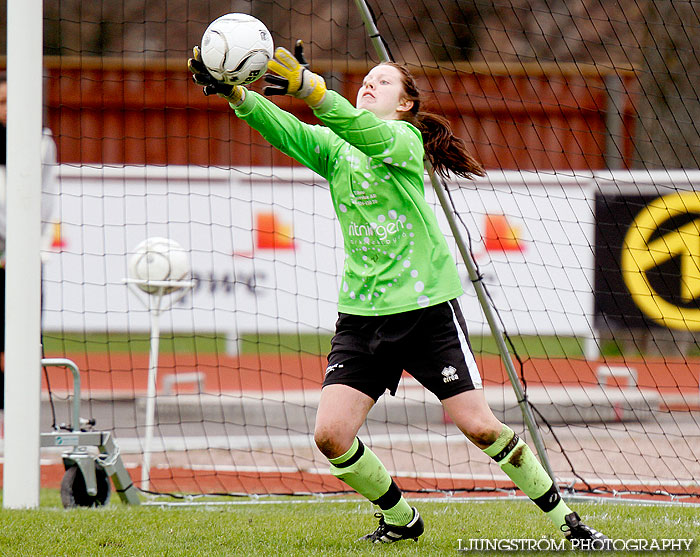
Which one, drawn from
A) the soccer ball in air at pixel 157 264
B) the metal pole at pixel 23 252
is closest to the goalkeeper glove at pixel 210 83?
the metal pole at pixel 23 252

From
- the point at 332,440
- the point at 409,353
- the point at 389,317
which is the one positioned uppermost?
the point at 389,317

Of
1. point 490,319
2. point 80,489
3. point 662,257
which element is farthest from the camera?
point 662,257

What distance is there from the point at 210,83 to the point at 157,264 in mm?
2407

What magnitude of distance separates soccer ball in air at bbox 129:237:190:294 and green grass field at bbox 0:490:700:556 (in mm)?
1382

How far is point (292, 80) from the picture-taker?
11.3 ft

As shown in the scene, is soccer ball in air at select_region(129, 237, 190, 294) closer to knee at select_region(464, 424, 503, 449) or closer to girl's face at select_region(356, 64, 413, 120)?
girl's face at select_region(356, 64, 413, 120)

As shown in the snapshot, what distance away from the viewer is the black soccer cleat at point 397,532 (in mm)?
3951

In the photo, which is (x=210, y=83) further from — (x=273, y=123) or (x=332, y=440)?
(x=332, y=440)

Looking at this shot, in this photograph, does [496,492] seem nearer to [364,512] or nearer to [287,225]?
[364,512]

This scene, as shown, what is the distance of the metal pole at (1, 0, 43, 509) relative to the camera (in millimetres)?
4816

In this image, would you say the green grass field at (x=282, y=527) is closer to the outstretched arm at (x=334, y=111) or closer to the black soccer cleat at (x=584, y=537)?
the black soccer cleat at (x=584, y=537)

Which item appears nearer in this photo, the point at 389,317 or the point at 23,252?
the point at 389,317

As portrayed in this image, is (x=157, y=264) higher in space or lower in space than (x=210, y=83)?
lower

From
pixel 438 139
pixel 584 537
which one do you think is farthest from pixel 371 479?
pixel 438 139
